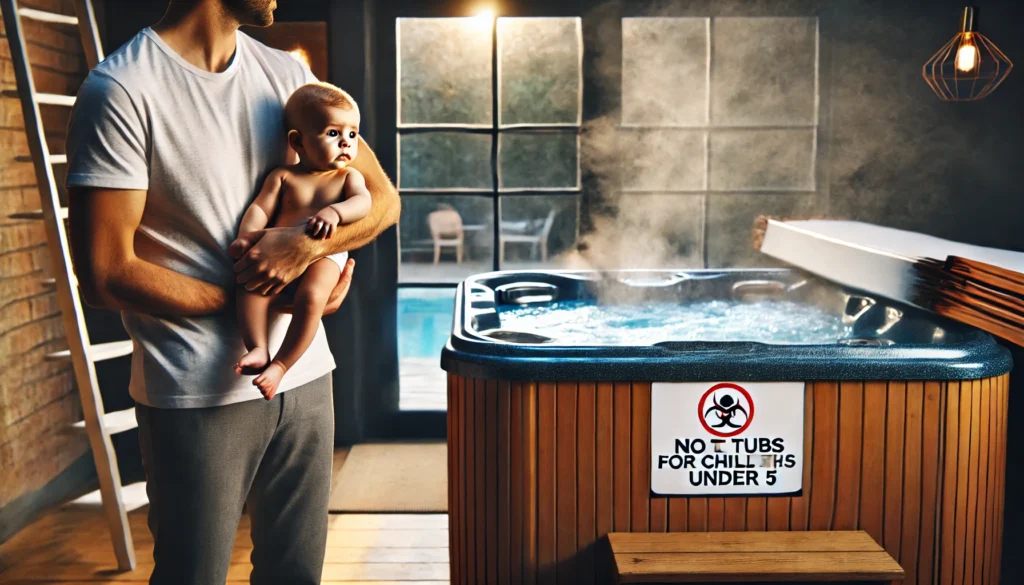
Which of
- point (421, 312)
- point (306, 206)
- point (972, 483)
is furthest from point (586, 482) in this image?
point (421, 312)

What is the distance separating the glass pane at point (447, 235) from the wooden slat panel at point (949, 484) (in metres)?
2.28

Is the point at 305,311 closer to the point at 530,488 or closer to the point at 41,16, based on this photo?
the point at 530,488

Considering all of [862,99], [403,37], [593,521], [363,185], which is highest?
[403,37]

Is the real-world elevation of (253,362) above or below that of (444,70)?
below

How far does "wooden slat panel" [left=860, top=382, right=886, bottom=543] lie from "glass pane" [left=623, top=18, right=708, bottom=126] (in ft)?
6.89

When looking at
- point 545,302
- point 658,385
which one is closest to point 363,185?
point 658,385

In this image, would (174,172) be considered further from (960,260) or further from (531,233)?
(531,233)

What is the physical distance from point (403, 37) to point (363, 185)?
264 cm

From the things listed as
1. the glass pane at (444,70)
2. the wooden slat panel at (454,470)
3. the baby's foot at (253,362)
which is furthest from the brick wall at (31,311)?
the baby's foot at (253,362)

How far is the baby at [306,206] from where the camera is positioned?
48.6 inches

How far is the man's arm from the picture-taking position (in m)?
1.13

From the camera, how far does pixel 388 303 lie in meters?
3.90

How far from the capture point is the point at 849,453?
192 centimetres

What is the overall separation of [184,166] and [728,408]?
47.8 inches
